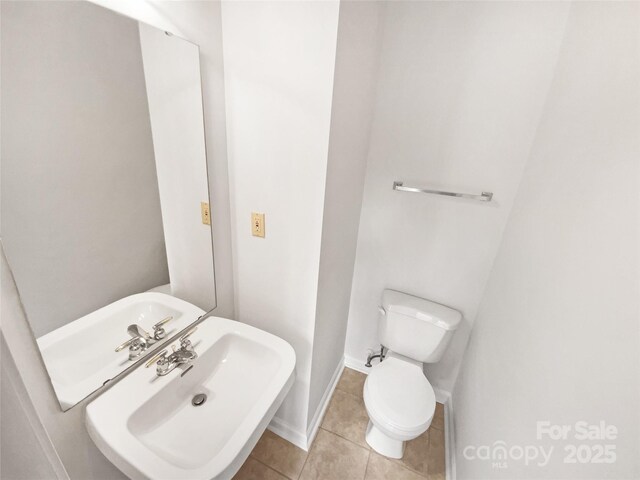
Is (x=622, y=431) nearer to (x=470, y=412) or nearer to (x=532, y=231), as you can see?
(x=532, y=231)

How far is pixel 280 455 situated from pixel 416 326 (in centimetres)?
104

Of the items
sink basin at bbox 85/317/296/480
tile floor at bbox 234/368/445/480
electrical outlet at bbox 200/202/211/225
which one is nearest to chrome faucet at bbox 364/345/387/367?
→ tile floor at bbox 234/368/445/480

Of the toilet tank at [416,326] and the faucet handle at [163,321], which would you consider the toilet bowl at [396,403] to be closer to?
the toilet tank at [416,326]

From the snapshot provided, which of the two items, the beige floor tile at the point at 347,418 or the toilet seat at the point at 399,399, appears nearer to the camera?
the toilet seat at the point at 399,399

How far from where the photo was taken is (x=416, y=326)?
1.57 meters

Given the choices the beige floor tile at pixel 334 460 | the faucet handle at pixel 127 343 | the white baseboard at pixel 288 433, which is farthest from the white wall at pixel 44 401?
the beige floor tile at pixel 334 460

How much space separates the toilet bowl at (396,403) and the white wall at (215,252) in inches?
36.4

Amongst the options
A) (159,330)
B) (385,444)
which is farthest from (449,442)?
(159,330)

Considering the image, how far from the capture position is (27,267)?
2.16ft

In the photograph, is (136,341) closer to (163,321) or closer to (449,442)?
(163,321)

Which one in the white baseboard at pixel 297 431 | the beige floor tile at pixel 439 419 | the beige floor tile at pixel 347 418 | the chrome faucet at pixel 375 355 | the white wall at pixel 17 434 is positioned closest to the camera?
the white wall at pixel 17 434

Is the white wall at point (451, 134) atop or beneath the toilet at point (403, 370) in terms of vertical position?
atop

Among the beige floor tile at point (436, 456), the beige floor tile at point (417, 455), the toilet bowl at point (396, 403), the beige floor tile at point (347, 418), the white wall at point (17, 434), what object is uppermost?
the white wall at point (17, 434)

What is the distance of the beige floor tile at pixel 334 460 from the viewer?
1.41 meters
